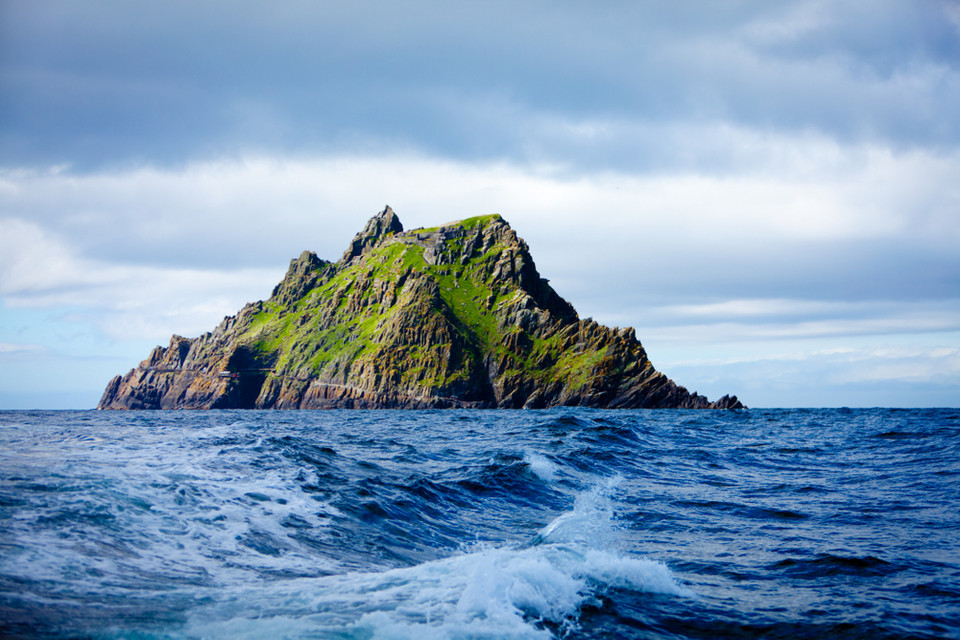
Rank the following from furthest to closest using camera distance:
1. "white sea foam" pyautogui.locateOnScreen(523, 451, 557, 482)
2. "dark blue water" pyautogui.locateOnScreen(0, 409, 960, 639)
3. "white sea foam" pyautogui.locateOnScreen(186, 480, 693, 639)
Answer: "white sea foam" pyautogui.locateOnScreen(523, 451, 557, 482) → "dark blue water" pyautogui.locateOnScreen(0, 409, 960, 639) → "white sea foam" pyautogui.locateOnScreen(186, 480, 693, 639)

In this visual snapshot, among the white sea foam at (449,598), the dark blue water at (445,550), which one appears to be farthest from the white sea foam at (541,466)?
the white sea foam at (449,598)

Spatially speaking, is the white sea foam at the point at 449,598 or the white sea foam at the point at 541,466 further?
the white sea foam at the point at 541,466

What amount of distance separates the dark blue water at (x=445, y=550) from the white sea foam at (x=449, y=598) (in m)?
0.05

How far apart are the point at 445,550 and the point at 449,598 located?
474 centimetres

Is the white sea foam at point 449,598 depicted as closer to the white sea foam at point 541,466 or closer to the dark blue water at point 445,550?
the dark blue water at point 445,550

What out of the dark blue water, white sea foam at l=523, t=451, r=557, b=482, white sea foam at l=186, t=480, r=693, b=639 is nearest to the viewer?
white sea foam at l=186, t=480, r=693, b=639

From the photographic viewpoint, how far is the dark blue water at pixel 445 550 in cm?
905

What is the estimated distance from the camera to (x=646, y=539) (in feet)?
51.9

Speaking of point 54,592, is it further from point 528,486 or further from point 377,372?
point 377,372

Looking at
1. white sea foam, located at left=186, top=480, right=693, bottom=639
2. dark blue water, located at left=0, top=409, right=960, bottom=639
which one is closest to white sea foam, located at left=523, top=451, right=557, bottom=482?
dark blue water, located at left=0, top=409, right=960, bottom=639

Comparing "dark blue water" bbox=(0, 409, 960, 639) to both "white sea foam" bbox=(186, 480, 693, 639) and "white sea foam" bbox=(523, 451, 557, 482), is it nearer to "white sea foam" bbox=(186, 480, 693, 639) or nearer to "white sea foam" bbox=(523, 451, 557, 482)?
"white sea foam" bbox=(186, 480, 693, 639)

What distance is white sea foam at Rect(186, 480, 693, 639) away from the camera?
27.5ft

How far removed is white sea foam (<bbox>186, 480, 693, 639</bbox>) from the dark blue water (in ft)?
0.16

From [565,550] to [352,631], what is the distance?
6.23 m
